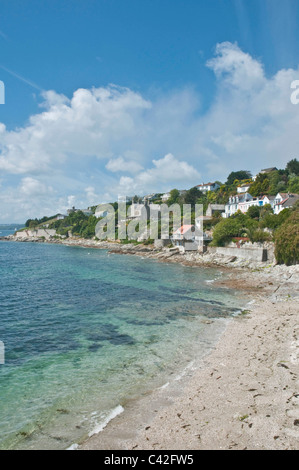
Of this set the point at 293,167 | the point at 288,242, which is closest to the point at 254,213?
the point at 288,242

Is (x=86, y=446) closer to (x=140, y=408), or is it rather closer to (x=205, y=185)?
(x=140, y=408)

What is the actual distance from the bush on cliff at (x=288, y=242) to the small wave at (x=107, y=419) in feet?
110

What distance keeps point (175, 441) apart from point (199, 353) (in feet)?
21.4

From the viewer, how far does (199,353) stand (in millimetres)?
12938

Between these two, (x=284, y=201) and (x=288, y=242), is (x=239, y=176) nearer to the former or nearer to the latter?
(x=284, y=201)

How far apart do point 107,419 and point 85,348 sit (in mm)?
5832

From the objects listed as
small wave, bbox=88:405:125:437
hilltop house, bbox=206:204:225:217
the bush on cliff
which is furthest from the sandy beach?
hilltop house, bbox=206:204:225:217

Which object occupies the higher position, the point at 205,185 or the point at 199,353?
the point at 205,185

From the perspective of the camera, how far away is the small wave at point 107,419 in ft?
25.1

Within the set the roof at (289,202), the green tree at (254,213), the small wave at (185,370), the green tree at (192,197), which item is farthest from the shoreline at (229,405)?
the green tree at (192,197)

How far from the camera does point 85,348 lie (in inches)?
540

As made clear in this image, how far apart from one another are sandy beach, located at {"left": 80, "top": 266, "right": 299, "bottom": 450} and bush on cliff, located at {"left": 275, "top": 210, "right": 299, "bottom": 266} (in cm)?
2446

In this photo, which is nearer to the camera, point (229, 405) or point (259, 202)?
point (229, 405)
